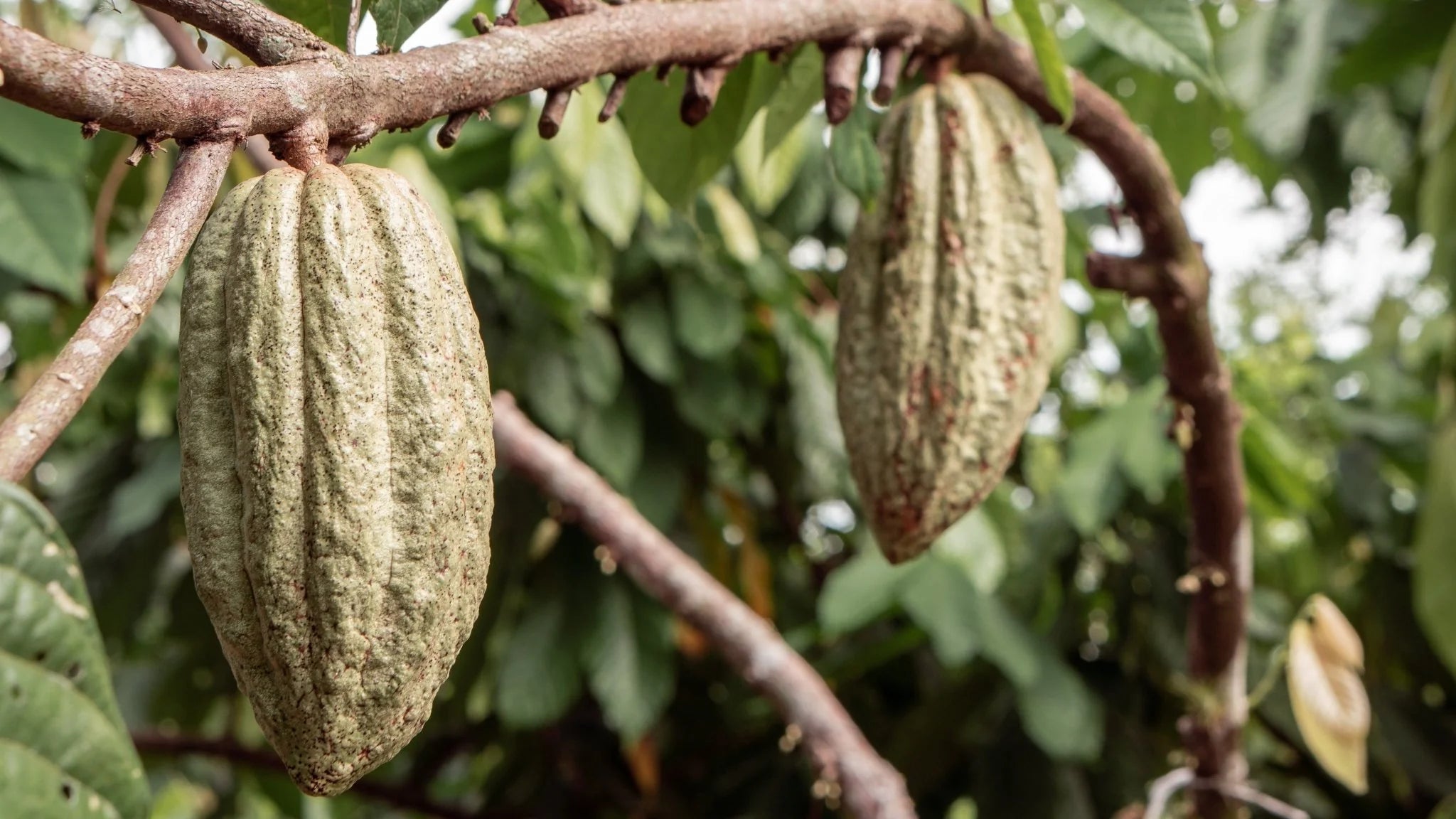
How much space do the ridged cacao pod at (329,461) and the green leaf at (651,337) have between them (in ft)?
4.25

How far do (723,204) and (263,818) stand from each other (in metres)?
3.33

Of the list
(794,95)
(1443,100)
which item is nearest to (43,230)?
(794,95)

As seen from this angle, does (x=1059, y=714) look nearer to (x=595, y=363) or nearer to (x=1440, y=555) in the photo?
(x=1440, y=555)

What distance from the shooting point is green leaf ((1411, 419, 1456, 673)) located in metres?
1.68

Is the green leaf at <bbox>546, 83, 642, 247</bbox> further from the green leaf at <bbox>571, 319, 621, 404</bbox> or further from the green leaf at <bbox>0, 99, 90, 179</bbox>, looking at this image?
the green leaf at <bbox>0, 99, 90, 179</bbox>

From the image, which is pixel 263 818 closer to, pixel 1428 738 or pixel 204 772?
pixel 204 772

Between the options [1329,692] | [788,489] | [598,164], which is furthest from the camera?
[788,489]

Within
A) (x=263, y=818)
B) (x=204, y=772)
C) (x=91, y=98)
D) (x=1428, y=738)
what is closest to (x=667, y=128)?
(x=91, y=98)

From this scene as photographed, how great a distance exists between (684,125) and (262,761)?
1.26m

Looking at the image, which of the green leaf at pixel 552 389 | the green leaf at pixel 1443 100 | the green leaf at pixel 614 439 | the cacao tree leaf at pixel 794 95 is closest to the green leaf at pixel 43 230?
the green leaf at pixel 552 389

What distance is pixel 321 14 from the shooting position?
672mm

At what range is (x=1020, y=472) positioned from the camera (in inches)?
94.2

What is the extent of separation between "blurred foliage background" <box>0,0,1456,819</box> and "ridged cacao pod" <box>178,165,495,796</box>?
0.84 meters

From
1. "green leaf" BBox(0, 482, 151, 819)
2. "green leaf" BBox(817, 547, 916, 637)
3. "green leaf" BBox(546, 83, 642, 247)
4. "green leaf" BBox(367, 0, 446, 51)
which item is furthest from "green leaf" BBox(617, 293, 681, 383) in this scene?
"green leaf" BBox(0, 482, 151, 819)
